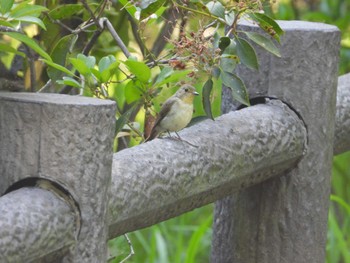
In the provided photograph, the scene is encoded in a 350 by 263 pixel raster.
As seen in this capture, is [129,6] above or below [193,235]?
above

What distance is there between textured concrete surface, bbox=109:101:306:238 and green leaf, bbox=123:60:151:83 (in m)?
0.12

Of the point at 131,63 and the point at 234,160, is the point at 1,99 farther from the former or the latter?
the point at 234,160

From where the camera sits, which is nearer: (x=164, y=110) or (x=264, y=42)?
(x=264, y=42)

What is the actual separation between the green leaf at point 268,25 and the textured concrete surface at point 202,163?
16 cm

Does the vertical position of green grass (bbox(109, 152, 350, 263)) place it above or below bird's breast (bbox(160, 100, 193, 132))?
below

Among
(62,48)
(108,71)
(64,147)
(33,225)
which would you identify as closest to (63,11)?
(62,48)

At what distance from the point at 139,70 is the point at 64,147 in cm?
43

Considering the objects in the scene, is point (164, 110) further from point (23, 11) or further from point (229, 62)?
point (23, 11)

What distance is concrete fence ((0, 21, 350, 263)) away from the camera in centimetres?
133

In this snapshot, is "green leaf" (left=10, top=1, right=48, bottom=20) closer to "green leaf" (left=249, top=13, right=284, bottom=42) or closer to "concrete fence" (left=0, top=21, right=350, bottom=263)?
"concrete fence" (left=0, top=21, right=350, bottom=263)

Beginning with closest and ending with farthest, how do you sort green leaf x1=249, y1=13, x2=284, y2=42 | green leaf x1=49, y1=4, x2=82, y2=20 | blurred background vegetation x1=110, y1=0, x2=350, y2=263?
green leaf x1=249, y1=13, x2=284, y2=42 → green leaf x1=49, y1=4, x2=82, y2=20 → blurred background vegetation x1=110, y1=0, x2=350, y2=263

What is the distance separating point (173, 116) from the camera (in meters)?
2.04

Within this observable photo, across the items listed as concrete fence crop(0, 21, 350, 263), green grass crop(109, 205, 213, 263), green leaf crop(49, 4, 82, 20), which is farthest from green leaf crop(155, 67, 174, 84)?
green grass crop(109, 205, 213, 263)

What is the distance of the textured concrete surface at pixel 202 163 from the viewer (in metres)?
1.49
